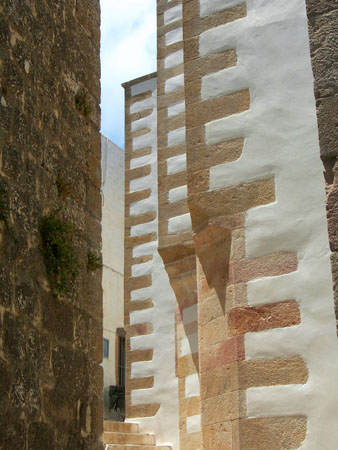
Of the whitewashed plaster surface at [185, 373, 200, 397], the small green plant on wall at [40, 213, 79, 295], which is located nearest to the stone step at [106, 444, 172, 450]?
the whitewashed plaster surface at [185, 373, 200, 397]

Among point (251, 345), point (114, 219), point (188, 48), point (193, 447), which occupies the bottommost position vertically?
point (193, 447)

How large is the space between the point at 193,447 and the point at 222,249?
8.12 feet

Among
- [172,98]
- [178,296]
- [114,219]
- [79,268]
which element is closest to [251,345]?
[79,268]

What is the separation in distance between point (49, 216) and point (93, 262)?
1.74ft

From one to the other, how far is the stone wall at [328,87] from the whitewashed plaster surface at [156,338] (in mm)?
5708

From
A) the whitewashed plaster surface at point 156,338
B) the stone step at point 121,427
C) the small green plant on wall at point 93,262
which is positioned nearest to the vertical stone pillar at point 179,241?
the whitewashed plaster surface at point 156,338

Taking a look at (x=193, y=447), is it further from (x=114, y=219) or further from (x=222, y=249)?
(x=114, y=219)

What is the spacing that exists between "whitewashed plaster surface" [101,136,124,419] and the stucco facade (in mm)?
8548

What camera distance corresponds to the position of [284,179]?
17.4 ft

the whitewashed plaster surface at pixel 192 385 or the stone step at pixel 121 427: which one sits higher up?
the whitewashed plaster surface at pixel 192 385

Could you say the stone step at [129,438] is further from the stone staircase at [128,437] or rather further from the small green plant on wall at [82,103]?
the small green plant on wall at [82,103]

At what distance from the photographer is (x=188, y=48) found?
6.23 m

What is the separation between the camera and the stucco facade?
4793 millimetres

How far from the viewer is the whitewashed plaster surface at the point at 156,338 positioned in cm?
802
